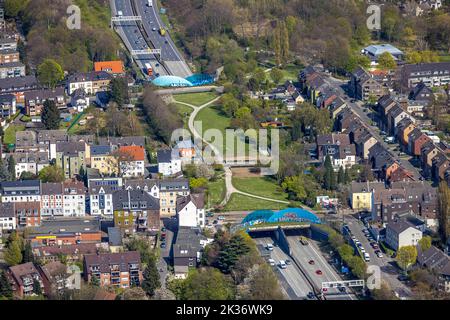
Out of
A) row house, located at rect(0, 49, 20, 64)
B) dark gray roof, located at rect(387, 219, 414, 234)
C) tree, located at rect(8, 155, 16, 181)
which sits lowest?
dark gray roof, located at rect(387, 219, 414, 234)

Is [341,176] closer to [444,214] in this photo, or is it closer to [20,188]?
[444,214]

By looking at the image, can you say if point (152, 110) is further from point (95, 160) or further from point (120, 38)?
point (120, 38)


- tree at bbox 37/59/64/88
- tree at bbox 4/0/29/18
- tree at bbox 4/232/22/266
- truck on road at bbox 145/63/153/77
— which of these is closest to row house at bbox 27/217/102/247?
tree at bbox 4/232/22/266

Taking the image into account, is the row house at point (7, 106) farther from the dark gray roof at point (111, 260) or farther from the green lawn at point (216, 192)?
the dark gray roof at point (111, 260)

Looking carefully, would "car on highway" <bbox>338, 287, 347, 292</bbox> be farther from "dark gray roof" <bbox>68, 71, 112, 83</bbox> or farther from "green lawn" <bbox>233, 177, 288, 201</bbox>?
"dark gray roof" <bbox>68, 71, 112, 83</bbox>

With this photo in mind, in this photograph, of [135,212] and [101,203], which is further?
[101,203]

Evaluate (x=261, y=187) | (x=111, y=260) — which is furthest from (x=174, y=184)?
(x=111, y=260)
